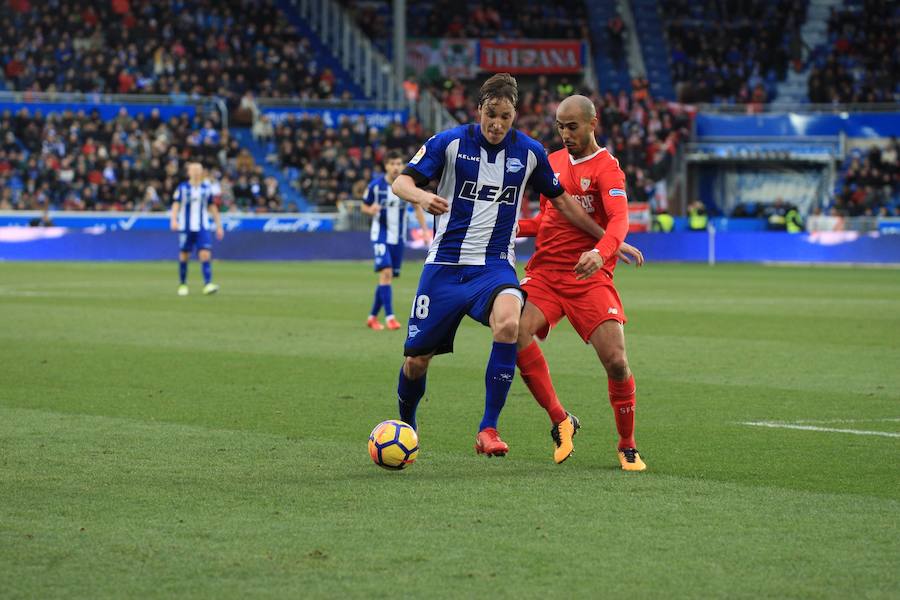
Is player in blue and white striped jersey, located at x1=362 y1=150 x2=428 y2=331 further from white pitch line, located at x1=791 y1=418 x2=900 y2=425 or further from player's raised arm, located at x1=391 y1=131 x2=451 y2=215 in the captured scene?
player's raised arm, located at x1=391 y1=131 x2=451 y2=215

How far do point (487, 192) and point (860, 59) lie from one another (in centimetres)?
4594

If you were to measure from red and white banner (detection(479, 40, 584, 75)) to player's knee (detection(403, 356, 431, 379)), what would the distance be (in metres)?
45.4

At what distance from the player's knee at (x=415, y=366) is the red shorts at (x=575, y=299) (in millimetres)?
656

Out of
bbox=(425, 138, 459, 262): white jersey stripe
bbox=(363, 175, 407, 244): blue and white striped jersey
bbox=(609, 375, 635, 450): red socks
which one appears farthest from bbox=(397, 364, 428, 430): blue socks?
bbox=(363, 175, 407, 244): blue and white striped jersey

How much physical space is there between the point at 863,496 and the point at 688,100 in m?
45.6

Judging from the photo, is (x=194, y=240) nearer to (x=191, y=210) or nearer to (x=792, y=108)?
(x=191, y=210)

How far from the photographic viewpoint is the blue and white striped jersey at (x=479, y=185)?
7.86m

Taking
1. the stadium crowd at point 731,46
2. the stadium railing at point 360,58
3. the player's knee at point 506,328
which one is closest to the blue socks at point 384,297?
the player's knee at point 506,328

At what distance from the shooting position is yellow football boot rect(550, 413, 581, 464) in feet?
25.6

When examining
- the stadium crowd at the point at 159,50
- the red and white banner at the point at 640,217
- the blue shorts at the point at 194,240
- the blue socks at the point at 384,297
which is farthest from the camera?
the stadium crowd at the point at 159,50

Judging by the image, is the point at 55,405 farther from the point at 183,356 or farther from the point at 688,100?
the point at 688,100

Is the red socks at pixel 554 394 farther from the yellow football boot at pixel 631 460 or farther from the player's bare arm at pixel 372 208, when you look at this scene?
the player's bare arm at pixel 372 208

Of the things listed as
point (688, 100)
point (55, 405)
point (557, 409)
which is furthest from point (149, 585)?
point (688, 100)

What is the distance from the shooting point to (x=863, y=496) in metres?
6.87
